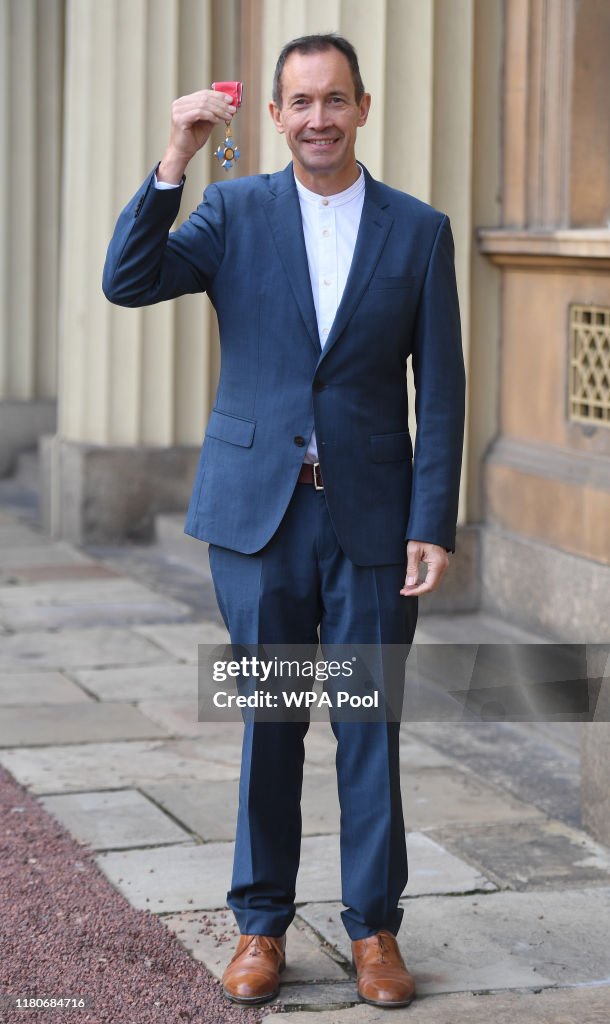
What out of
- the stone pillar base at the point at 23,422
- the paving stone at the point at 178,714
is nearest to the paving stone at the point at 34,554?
the stone pillar base at the point at 23,422

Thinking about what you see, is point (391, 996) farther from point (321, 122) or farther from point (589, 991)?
point (321, 122)

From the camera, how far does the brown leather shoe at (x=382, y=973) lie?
340 cm

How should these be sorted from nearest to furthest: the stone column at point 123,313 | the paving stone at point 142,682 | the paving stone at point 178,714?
the paving stone at point 178,714 < the paving stone at point 142,682 < the stone column at point 123,313

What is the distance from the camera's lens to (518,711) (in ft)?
18.3

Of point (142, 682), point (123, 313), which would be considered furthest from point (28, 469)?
point (142, 682)

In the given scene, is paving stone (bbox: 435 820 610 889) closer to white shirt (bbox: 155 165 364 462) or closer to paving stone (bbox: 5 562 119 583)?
white shirt (bbox: 155 165 364 462)

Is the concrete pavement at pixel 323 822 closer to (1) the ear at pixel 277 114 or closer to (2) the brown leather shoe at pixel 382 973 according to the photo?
(2) the brown leather shoe at pixel 382 973

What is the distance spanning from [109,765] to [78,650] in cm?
166

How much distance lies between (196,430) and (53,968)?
6030 mm

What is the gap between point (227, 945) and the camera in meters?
3.70

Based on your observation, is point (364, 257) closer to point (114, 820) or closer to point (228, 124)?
point (228, 124)

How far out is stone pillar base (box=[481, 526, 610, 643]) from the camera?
592 cm

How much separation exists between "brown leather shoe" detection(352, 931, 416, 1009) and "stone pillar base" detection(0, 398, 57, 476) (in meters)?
8.45

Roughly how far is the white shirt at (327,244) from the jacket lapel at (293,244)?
24 millimetres
